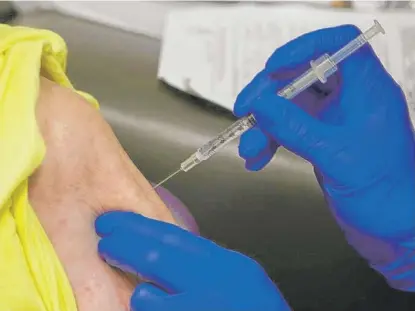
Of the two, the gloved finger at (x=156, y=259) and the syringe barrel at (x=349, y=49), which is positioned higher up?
the syringe barrel at (x=349, y=49)

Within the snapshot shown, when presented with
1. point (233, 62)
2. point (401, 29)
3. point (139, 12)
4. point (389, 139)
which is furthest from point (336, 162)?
point (139, 12)

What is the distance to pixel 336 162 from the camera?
2.77 feet

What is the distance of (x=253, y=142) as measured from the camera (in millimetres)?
898

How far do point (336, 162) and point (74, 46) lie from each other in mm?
708

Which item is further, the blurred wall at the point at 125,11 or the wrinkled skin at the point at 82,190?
the blurred wall at the point at 125,11

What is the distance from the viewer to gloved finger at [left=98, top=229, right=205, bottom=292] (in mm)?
719

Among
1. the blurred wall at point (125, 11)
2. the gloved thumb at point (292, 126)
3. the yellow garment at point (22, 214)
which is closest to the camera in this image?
the yellow garment at point (22, 214)

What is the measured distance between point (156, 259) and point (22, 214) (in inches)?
5.4

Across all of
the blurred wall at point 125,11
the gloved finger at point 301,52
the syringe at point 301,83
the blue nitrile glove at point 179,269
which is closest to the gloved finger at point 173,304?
the blue nitrile glove at point 179,269

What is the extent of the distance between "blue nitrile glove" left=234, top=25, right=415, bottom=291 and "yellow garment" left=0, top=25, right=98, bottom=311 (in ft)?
0.83

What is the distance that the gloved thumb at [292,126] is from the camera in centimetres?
82

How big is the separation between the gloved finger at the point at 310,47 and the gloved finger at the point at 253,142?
0.08 m

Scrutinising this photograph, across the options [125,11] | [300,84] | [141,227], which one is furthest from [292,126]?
[125,11]

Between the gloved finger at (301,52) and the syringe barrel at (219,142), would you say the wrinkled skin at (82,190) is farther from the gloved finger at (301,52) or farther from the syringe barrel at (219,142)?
the gloved finger at (301,52)
